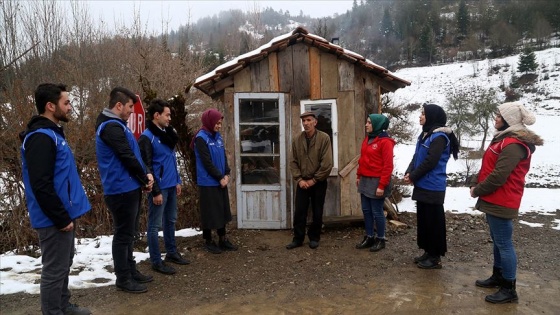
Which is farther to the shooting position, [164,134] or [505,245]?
[164,134]

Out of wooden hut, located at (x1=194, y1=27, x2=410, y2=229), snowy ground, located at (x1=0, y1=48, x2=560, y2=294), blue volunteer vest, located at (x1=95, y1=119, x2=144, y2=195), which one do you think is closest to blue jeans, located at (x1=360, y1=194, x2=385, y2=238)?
wooden hut, located at (x1=194, y1=27, x2=410, y2=229)

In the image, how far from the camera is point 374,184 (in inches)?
199

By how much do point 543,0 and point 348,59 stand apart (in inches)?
3094

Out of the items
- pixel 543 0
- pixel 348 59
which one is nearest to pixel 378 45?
pixel 543 0

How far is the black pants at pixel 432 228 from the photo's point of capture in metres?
4.50

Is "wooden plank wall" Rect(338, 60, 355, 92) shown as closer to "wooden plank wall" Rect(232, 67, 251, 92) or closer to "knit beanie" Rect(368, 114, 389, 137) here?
"knit beanie" Rect(368, 114, 389, 137)

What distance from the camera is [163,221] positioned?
471 cm

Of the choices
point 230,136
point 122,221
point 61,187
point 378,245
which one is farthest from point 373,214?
point 61,187

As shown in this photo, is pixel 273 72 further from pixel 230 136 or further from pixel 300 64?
pixel 230 136

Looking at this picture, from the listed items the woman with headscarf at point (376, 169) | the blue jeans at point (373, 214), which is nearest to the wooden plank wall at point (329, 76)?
the woman with headscarf at point (376, 169)

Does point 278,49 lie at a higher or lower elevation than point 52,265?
higher

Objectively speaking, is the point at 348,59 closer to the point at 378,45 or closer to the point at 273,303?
the point at 273,303

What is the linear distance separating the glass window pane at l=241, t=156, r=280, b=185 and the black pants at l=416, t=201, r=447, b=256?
2.32 m

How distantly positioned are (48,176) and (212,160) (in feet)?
7.41
